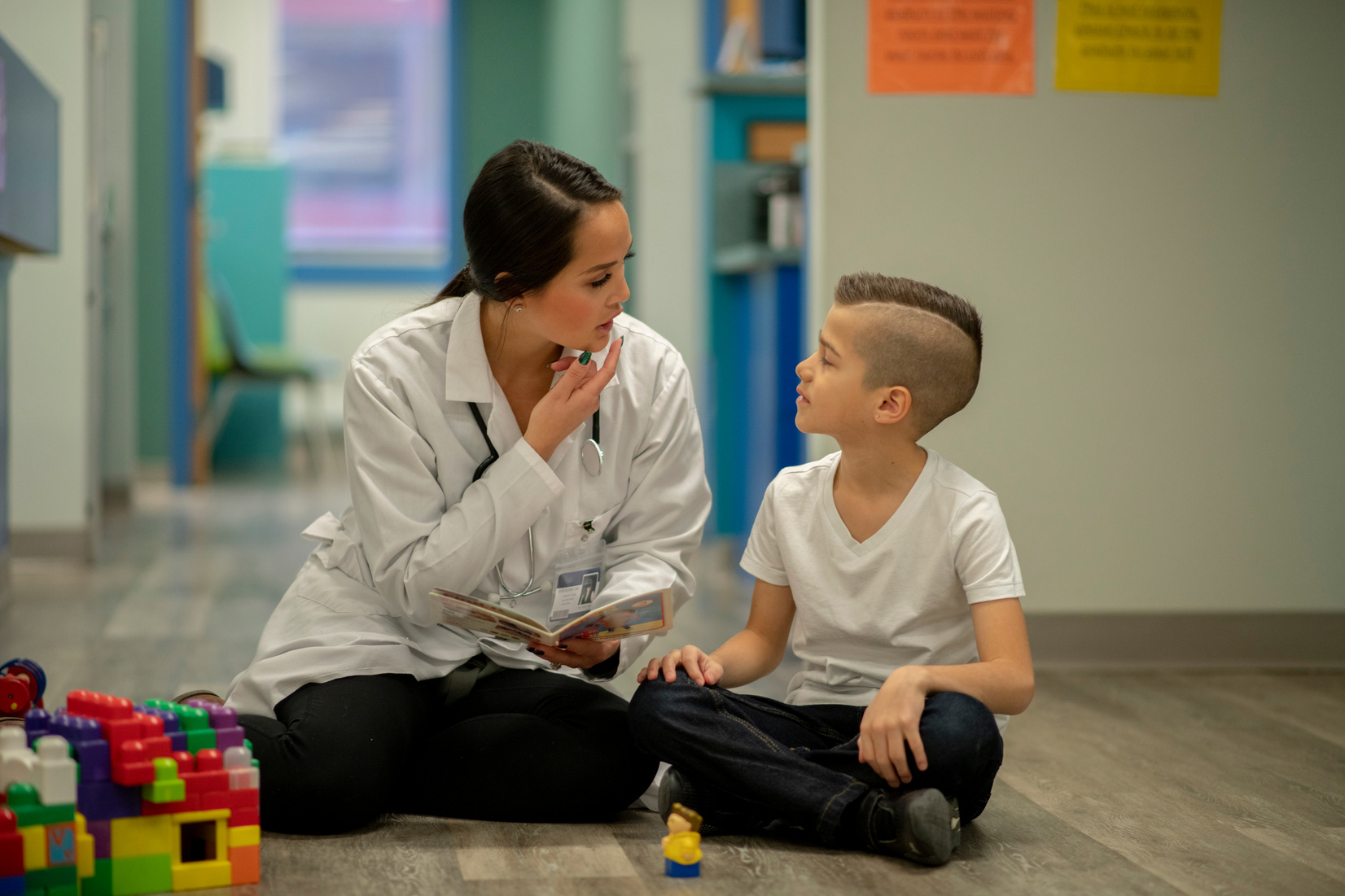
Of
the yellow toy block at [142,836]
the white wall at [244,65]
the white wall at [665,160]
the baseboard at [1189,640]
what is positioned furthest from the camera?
the white wall at [244,65]

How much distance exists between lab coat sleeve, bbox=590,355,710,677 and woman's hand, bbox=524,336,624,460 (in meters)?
0.13

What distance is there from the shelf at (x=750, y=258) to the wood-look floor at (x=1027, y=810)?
0.85m

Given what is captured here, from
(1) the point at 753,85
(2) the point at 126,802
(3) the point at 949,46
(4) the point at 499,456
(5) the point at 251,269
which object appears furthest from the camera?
(5) the point at 251,269

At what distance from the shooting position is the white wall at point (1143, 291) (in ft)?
8.18

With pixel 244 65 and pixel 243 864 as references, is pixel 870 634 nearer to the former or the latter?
pixel 243 864

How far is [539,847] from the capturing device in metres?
1.47

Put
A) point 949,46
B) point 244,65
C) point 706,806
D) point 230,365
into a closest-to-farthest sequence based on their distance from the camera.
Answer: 1. point 706,806
2. point 949,46
3. point 230,365
4. point 244,65

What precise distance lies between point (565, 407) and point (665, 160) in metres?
3.02

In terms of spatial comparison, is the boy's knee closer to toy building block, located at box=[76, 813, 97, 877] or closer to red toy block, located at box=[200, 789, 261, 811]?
red toy block, located at box=[200, 789, 261, 811]

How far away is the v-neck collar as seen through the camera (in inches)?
59.9

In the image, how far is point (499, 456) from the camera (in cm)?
161

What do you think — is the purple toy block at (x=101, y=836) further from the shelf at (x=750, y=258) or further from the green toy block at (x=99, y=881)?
the shelf at (x=750, y=258)

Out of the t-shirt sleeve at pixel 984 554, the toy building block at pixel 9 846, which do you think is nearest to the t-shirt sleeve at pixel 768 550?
the t-shirt sleeve at pixel 984 554

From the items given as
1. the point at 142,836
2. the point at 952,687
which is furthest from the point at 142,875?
the point at 952,687
